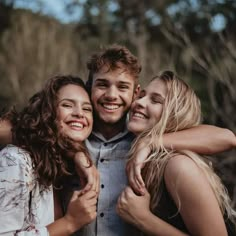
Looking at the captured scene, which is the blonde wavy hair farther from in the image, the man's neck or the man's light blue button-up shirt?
the man's neck

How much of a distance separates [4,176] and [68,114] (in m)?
0.55

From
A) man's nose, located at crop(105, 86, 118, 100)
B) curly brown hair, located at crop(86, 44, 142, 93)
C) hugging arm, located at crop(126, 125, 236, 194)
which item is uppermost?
Answer: curly brown hair, located at crop(86, 44, 142, 93)

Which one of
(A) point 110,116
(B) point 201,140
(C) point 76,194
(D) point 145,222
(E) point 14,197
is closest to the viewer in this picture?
(E) point 14,197

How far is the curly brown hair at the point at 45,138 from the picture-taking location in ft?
8.39

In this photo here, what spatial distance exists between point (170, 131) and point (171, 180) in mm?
365

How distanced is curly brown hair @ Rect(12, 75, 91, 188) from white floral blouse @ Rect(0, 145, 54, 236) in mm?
64

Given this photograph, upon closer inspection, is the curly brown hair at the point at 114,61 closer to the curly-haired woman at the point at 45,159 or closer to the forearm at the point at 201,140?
the curly-haired woman at the point at 45,159

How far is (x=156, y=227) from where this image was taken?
247cm

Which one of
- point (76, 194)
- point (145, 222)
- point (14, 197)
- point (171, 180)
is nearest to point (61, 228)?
point (76, 194)

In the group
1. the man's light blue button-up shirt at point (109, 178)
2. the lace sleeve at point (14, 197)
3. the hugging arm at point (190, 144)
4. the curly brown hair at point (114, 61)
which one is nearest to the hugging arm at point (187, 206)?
the hugging arm at point (190, 144)

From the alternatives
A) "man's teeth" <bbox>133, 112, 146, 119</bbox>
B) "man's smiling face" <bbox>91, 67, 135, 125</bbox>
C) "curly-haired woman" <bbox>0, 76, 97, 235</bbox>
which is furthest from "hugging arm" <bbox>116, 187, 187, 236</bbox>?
"man's smiling face" <bbox>91, 67, 135, 125</bbox>

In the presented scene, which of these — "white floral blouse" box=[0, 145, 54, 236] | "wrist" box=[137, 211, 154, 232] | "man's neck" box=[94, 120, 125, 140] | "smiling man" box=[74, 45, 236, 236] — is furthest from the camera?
"man's neck" box=[94, 120, 125, 140]

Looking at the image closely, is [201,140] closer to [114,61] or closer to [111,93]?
[111,93]

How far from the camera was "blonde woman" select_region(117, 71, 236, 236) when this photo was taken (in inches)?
94.3
